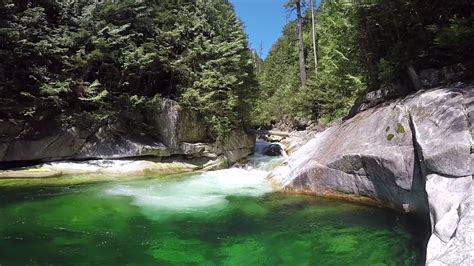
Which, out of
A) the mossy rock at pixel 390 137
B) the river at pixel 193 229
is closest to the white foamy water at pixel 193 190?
the river at pixel 193 229

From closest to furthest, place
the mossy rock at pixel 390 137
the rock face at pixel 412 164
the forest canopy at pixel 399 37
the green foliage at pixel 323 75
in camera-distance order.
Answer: the rock face at pixel 412 164, the forest canopy at pixel 399 37, the mossy rock at pixel 390 137, the green foliage at pixel 323 75

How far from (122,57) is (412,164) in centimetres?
1233

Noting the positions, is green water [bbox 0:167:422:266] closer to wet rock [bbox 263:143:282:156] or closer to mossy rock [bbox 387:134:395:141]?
mossy rock [bbox 387:134:395:141]

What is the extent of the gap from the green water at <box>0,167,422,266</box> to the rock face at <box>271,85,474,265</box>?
67 cm

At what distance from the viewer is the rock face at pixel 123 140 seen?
592 inches

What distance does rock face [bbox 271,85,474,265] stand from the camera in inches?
215

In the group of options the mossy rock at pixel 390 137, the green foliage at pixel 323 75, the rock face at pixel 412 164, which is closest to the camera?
the rock face at pixel 412 164

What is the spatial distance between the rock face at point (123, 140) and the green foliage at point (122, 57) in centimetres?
70

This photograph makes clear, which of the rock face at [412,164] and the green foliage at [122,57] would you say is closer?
the rock face at [412,164]

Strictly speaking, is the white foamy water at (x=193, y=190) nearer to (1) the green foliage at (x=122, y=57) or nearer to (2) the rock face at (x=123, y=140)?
(2) the rock face at (x=123, y=140)

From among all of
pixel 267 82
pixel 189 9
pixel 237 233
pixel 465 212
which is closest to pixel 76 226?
pixel 237 233

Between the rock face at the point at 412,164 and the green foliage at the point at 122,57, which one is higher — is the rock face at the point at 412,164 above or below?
below

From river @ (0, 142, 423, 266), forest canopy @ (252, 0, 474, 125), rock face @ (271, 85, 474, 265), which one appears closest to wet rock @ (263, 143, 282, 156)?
forest canopy @ (252, 0, 474, 125)

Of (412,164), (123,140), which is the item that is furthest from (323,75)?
(412,164)
